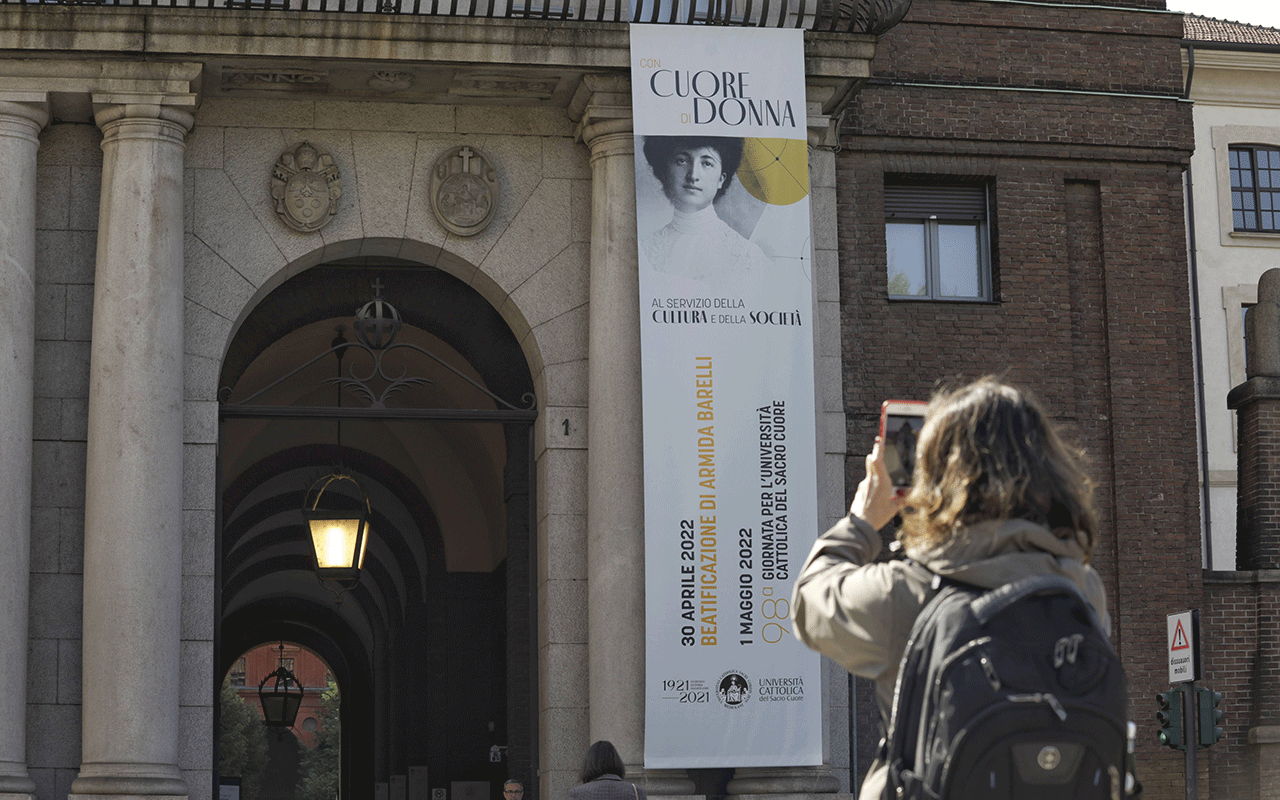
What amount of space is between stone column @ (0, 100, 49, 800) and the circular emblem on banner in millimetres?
5054

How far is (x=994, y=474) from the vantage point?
3496 mm

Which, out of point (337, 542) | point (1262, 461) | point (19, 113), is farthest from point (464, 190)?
point (1262, 461)

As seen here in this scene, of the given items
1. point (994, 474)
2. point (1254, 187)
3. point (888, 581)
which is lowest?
point (888, 581)

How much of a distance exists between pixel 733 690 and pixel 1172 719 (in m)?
3.99

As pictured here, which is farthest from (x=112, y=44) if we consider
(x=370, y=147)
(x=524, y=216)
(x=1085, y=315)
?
(x=1085, y=315)

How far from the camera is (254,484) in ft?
75.3

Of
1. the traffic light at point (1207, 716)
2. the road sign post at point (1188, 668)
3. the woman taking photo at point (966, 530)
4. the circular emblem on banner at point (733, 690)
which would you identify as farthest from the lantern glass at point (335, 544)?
the woman taking photo at point (966, 530)

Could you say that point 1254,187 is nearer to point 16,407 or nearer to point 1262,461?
point 1262,461

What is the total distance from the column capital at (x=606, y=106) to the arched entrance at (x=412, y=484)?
2155 mm

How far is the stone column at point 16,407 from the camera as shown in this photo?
12.8 meters

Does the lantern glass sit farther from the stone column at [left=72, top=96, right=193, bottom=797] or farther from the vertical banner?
the vertical banner

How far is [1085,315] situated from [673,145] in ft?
15.0

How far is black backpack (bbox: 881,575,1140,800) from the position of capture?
3.30 m

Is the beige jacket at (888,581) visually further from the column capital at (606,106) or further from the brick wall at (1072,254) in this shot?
the brick wall at (1072,254)
